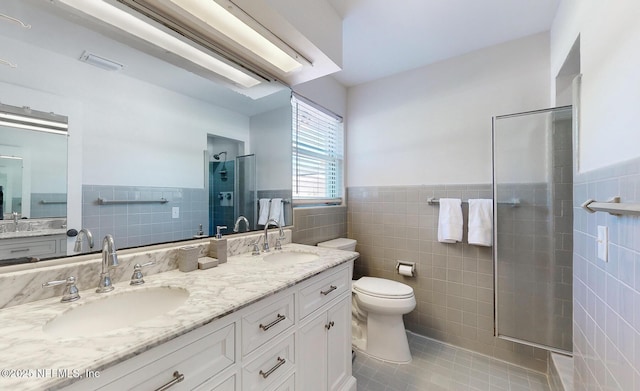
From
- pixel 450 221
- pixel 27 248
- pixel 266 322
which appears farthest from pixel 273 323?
pixel 450 221

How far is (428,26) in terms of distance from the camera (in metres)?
1.81

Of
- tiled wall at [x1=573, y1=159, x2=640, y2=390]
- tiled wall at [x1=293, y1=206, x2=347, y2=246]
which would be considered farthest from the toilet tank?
tiled wall at [x1=573, y1=159, x2=640, y2=390]

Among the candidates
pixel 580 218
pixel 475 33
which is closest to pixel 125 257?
pixel 580 218

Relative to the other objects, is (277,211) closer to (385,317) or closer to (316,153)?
(316,153)

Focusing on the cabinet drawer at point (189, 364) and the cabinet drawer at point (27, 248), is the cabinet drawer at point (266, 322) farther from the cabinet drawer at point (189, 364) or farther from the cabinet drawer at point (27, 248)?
the cabinet drawer at point (27, 248)

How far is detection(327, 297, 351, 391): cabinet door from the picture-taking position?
1390 millimetres

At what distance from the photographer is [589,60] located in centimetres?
110

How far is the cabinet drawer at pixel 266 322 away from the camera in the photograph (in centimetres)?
92

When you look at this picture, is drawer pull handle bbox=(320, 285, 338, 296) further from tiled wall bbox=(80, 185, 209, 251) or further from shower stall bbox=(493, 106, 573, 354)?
shower stall bbox=(493, 106, 573, 354)

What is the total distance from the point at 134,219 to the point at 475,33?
2.57 meters

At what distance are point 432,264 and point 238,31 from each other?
2271mm

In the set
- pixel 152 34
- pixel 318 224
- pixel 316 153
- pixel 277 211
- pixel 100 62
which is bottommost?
pixel 318 224

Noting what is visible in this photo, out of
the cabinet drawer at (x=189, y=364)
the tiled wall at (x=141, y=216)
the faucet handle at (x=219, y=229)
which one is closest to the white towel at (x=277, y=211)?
the faucet handle at (x=219, y=229)

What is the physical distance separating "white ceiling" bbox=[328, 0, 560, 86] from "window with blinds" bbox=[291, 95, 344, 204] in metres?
0.58
